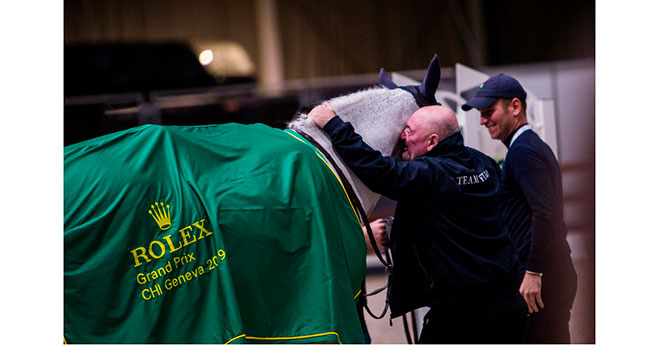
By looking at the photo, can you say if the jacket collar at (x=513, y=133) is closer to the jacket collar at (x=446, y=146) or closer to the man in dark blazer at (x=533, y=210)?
the man in dark blazer at (x=533, y=210)

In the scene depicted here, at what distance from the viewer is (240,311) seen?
1.29 meters

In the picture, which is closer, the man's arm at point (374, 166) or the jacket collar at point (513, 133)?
the man's arm at point (374, 166)

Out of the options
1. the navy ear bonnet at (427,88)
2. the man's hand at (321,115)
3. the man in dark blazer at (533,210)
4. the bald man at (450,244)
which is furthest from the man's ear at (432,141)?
the man in dark blazer at (533,210)

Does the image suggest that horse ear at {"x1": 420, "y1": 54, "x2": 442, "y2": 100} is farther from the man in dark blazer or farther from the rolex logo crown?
the rolex logo crown

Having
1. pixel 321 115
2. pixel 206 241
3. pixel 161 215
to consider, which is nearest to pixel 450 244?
pixel 321 115

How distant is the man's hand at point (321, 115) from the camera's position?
151 cm

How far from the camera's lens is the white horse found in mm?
1202

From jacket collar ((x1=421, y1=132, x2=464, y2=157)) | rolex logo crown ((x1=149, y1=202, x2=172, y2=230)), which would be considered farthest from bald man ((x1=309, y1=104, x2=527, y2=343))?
rolex logo crown ((x1=149, y1=202, x2=172, y2=230))

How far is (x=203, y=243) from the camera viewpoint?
127 cm

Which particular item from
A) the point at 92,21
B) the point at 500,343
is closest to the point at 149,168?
the point at 500,343

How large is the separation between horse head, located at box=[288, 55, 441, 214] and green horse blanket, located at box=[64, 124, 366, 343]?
218 millimetres

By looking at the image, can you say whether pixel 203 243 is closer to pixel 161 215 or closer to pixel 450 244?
pixel 161 215

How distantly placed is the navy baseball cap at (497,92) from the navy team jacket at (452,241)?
326 mm

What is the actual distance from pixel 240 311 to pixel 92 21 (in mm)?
1622
